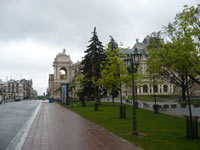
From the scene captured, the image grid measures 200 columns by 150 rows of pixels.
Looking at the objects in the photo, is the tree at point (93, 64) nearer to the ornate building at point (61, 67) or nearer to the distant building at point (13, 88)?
the ornate building at point (61, 67)

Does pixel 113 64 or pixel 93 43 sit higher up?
pixel 93 43

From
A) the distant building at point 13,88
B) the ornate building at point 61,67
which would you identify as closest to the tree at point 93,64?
the ornate building at point 61,67

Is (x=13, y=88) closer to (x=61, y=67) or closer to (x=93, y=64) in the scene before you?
(x=61, y=67)

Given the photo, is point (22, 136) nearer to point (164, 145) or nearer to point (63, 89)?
point (164, 145)

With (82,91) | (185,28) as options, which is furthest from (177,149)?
(82,91)

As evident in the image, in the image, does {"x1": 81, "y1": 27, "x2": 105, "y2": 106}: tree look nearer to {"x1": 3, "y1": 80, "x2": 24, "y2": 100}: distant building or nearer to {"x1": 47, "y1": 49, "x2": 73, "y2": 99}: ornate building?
{"x1": 47, "y1": 49, "x2": 73, "y2": 99}: ornate building

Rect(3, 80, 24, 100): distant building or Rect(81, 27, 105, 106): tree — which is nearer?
Rect(81, 27, 105, 106): tree

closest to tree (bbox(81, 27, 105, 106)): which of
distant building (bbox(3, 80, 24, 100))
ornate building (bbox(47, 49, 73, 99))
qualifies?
ornate building (bbox(47, 49, 73, 99))

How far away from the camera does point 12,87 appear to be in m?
145

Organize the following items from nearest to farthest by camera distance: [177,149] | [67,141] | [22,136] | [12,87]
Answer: [177,149], [67,141], [22,136], [12,87]

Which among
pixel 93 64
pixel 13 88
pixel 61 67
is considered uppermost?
pixel 61 67

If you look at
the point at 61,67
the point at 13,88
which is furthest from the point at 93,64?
the point at 13,88

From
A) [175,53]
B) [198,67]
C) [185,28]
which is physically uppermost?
[185,28]

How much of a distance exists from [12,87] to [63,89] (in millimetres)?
115417
